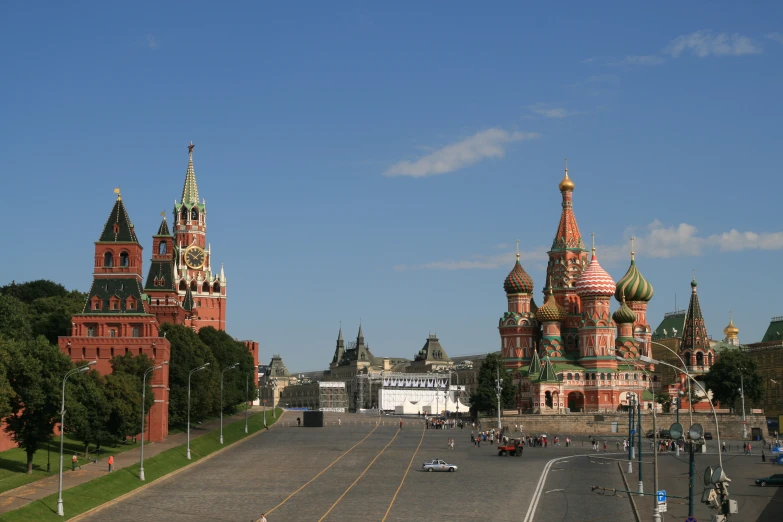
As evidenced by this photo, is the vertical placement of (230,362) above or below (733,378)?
above

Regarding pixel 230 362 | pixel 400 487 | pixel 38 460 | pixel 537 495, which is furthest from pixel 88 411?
pixel 230 362

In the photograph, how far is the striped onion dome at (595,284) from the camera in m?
165

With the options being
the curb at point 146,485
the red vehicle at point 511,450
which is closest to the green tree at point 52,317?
the curb at point 146,485

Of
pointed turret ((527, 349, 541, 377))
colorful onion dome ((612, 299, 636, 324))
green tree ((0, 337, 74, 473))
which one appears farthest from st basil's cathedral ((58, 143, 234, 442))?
colorful onion dome ((612, 299, 636, 324))

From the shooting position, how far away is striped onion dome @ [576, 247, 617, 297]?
541ft

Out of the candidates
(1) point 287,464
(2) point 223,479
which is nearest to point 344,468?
(1) point 287,464

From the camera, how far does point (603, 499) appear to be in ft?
218

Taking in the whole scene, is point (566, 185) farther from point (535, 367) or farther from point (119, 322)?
point (119, 322)

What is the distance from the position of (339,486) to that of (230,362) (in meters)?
74.2

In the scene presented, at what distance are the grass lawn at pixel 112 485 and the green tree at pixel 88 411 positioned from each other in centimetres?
431

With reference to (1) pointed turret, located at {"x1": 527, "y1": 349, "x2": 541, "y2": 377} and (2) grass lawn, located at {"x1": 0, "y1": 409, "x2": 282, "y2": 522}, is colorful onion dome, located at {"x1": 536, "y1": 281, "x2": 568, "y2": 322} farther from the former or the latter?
(2) grass lawn, located at {"x1": 0, "y1": 409, "x2": 282, "y2": 522}

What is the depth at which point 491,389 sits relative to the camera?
154375mm

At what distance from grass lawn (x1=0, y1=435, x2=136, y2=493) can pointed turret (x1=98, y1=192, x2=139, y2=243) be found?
22.9 metres

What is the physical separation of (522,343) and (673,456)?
72.6 meters
